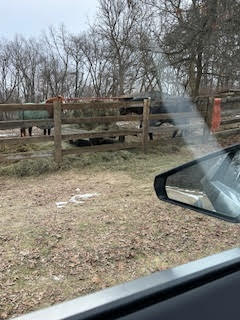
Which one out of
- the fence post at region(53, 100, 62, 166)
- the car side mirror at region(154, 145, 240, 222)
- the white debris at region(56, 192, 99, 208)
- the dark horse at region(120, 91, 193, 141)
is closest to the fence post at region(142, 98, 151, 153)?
the dark horse at region(120, 91, 193, 141)

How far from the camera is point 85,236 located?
3.40 meters

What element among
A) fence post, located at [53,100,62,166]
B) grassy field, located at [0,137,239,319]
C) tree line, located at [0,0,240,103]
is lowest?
grassy field, located at [0,137,239,319]

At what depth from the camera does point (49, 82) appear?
23312 millimetres

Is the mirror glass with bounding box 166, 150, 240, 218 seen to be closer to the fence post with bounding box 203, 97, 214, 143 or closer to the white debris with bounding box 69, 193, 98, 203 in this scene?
the white debris with bounding box 69, 193, 98, 203

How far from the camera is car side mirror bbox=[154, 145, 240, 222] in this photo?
59.8 inches

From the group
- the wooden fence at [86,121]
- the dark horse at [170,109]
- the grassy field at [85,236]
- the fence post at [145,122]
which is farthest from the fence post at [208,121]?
the grassy field at [85,236]

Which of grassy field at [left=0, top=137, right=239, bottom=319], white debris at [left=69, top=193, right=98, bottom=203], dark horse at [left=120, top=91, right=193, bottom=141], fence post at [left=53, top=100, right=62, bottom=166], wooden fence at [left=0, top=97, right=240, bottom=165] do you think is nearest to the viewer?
grassy field at [left=0, top=137, right=239, bottom=319]

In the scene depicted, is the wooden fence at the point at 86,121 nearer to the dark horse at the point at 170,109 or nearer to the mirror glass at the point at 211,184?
the dark horse at the point at 170,109

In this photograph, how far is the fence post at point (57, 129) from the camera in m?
6.12

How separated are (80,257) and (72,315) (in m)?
2.23

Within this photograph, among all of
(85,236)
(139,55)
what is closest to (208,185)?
(85,236)

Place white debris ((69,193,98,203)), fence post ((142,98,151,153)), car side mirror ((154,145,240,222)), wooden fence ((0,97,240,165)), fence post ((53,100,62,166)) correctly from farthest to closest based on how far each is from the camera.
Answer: fence post ((142,98,151,153))
fence post ((53,100,62,166))
wooden fence ((0,97,240,165))
white debris ((69,193,98,203))
car side mirror ((154,145,240,222))

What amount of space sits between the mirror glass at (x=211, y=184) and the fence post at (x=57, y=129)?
15.0ft

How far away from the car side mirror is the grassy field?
1.22 meters
